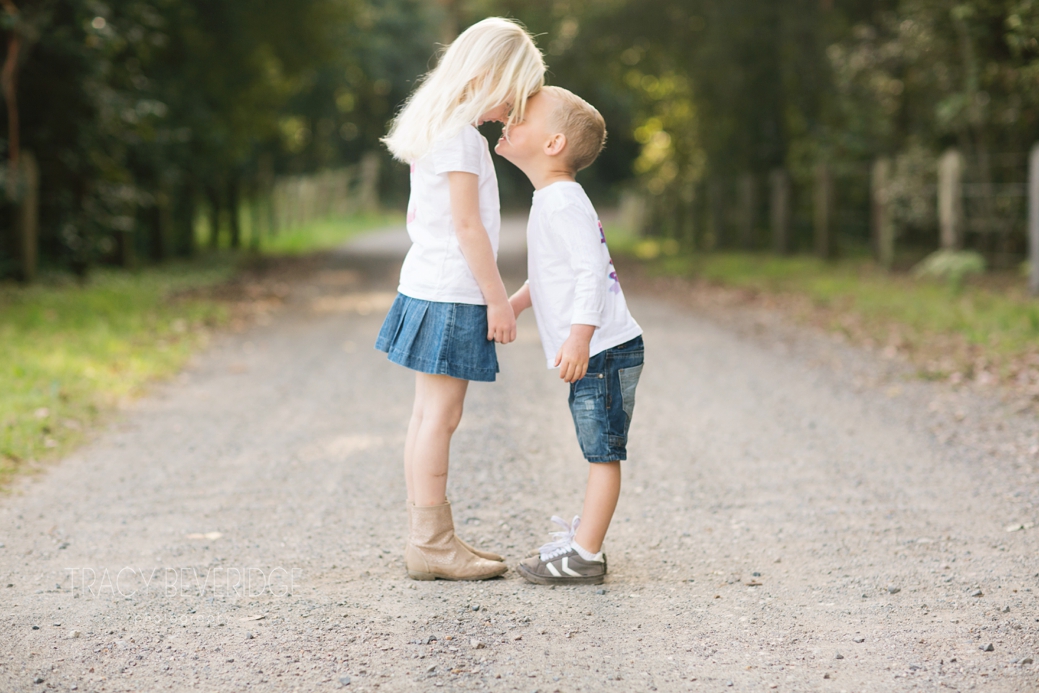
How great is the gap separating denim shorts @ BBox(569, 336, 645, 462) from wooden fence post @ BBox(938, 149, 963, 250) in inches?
419

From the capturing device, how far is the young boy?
2.96 meters

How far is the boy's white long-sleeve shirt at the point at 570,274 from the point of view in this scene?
2.94 m

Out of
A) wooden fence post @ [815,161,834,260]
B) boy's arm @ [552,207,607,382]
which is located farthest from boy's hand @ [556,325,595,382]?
wooden fence post @ [815,161,834,260]

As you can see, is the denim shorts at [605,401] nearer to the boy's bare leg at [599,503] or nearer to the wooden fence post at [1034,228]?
the boy's bare leg at [599,503]

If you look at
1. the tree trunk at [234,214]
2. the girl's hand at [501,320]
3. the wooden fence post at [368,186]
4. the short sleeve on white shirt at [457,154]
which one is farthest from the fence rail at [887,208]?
the wooden fence post at [368,186]

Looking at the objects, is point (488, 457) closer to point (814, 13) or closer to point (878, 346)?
point (878, 346)

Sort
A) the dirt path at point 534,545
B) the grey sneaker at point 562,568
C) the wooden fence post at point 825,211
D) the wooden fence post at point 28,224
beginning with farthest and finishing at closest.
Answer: the wooden fence post at point 825,211 < the wooden fence post at point 28,224 < the grey sneaker at point 562,568 < the dirt path at point 534,545

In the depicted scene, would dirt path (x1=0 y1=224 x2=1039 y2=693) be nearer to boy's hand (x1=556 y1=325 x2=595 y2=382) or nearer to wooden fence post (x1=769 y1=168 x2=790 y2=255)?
boy's hand (x1=556 y1=325 x2=595 y2=382)

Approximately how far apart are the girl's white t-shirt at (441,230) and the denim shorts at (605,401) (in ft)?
1.35

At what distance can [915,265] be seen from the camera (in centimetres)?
1354

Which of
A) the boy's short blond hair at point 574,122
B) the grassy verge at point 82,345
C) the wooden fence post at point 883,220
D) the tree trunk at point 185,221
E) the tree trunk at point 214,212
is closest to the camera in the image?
the boy's short blond hair at point 574,122

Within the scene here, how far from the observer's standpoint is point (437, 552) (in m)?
3.17

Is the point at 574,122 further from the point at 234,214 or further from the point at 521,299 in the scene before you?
the point at 234,214

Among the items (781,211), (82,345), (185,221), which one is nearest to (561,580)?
(82,345)
